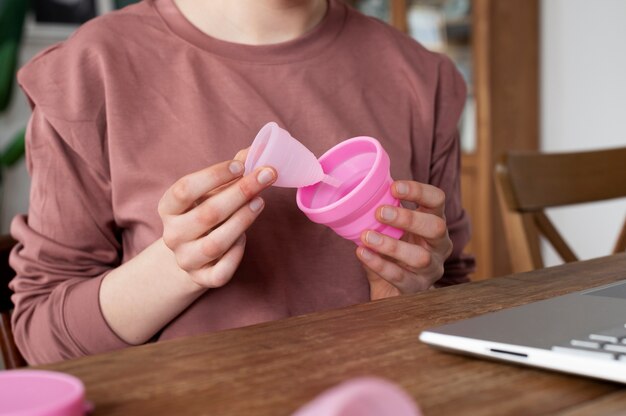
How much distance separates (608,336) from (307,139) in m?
0.55

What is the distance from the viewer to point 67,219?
2.93ft

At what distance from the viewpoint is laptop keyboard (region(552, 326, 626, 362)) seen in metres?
0.46

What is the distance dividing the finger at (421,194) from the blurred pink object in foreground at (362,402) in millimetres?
419

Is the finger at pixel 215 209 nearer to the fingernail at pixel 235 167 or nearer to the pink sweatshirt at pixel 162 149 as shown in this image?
the fingernail at pixel 235 167

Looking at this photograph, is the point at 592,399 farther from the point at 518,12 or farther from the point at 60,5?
the point at 518,12

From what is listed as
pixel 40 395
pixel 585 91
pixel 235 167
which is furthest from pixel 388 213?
pixel 585 91

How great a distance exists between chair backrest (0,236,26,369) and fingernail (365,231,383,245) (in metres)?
0.44

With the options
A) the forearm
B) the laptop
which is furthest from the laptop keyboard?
the forearm

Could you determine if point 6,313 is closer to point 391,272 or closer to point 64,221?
point 64,221

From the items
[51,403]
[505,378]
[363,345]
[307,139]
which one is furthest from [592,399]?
[307,139]

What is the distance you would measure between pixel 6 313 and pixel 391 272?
0.45 m

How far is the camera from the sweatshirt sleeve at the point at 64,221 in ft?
2.78

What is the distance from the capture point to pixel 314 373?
1.58 feet

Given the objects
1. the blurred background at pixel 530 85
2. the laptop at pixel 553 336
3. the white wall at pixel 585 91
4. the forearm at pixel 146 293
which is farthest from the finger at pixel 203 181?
the white wall at pixel 585 91
